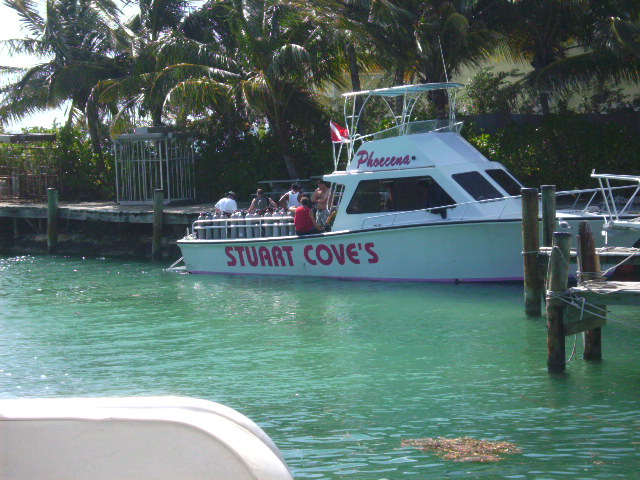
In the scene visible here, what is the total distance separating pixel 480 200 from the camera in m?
15.5

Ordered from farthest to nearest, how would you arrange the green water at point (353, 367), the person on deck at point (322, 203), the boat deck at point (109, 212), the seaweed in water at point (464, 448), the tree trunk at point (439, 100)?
the boat deck at point (109, 212)
the tree trunk at point (439, 100)
the person on deck at point (322, 203)
the green water at point (353, 367)
the seaweed in water at point (464, 448)

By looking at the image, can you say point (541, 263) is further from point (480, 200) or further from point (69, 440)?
point (69, 440)

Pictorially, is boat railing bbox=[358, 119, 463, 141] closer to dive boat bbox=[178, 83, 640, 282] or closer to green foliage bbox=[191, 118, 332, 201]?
dive boat bbox=[178, 83, 640, 282]

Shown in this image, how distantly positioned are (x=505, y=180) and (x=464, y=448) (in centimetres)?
971

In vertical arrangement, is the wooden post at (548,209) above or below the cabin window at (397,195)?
below

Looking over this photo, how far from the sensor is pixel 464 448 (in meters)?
7.31

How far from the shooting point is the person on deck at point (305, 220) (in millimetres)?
16781

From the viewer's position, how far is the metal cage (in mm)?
25703

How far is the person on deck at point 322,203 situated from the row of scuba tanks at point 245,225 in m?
0.57

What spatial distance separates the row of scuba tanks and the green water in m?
1.07

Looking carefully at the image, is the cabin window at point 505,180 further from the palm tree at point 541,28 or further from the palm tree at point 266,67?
the palm tree at point 266,67

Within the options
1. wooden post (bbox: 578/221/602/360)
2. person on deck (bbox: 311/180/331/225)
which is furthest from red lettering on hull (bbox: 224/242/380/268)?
wooden post (bbox: 578/221/602/360)

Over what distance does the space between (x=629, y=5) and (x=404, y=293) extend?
8.55m

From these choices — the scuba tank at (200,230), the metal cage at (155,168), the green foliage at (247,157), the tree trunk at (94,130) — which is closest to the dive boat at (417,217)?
the scuba tank at (200,230)
